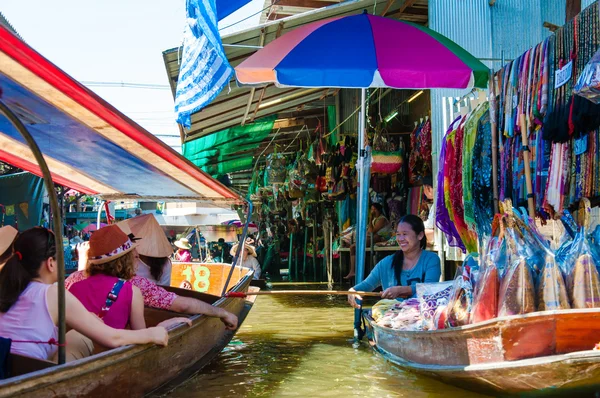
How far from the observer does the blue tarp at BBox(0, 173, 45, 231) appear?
11.1 m

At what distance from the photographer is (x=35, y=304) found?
342 cm

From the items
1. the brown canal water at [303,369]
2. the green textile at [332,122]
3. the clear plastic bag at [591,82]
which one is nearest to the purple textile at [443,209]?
the brown canal water at [303,369]

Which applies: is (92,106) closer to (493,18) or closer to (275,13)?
(493,18)

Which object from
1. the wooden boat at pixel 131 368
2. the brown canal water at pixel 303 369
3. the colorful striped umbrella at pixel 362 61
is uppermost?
the colorful striped umbrella at pixel 362 61

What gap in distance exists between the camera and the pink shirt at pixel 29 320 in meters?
3.41

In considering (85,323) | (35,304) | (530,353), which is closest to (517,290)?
(530,353)

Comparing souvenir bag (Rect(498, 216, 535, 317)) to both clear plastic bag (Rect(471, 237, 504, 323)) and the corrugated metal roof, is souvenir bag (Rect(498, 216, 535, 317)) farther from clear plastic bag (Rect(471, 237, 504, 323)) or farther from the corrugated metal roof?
the corrugated metal roof

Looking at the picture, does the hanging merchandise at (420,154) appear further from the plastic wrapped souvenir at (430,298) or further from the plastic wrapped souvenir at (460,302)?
the plastic wrapped souvenir at (460,302)

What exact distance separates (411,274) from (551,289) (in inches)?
86.1

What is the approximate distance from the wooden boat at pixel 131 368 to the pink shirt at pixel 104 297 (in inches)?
12.6

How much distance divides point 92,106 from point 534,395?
3058mm

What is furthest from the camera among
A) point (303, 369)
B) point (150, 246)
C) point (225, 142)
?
point (225, 142)

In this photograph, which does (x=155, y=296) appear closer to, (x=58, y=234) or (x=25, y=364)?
(x=25, y=364)

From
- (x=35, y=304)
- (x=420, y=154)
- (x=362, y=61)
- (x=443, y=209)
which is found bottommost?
(x=35, y=304)
